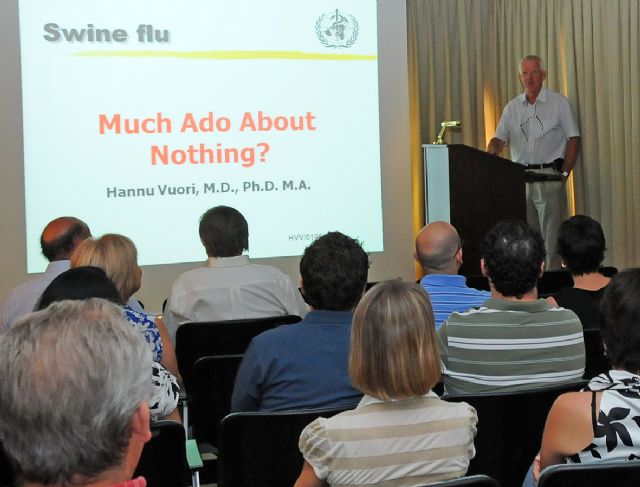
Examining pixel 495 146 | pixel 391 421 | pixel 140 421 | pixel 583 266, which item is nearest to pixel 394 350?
pixel 391 421

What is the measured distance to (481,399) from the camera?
2.28 metres

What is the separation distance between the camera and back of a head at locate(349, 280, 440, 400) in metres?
2.01

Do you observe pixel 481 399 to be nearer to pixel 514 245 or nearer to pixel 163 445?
pixel 163 445

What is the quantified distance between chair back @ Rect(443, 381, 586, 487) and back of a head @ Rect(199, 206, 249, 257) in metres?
2.13

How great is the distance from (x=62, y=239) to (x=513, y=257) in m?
2.15

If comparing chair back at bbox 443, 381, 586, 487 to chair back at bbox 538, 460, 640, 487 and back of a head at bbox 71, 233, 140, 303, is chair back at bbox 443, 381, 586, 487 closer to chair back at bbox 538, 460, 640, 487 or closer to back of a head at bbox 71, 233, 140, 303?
chair back at bbox 538, 460, 640, 487

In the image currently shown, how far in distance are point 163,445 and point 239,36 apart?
4.80 meters

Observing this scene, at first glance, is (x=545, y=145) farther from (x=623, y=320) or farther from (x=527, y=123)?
(x=623, y=320)

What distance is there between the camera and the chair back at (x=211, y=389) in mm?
3203

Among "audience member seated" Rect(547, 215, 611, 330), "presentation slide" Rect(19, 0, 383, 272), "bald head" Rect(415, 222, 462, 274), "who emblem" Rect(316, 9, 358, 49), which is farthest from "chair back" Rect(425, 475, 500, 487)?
"who emblem" Rect(316, 9, 358, 49)

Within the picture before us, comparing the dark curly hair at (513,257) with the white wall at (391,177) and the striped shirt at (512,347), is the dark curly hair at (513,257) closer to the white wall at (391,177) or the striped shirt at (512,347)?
the striped shirt at (512,347)

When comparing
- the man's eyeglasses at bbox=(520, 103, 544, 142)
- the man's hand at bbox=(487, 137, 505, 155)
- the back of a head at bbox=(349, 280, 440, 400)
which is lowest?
the back of a head at bbox=(349, 280, 440, 400)

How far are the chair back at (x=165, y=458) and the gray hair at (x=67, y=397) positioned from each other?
0.88m

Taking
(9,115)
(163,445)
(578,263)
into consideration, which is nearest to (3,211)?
(9,115)
